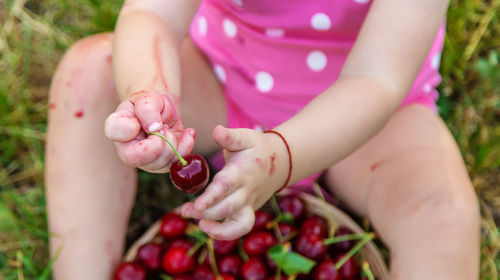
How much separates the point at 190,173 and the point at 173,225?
1.61ft

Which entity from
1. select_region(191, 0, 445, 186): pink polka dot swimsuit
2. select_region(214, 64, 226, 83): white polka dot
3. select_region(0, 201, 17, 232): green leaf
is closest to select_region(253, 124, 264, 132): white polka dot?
select_region(191, 0, 445, 186): pink polka dot swimsuit

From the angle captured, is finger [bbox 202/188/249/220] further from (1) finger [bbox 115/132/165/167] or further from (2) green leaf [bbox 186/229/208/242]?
(2) green leaf [bbox 186/229/208/242]

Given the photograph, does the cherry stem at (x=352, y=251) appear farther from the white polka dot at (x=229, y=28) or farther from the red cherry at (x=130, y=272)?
the white polka dot at (x=229, y=28)

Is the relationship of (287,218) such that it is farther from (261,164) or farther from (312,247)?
(261,164)

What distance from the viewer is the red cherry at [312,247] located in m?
0.98

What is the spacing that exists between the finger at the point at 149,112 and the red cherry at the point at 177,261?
49 centimetres

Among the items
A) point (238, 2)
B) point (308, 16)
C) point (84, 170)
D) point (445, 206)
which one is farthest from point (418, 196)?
point (84, 170)

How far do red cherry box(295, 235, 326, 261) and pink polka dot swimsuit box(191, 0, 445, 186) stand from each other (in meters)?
0.24

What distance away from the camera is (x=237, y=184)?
602 mm

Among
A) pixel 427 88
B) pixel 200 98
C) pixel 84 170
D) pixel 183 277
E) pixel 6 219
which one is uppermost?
pixel 427 88

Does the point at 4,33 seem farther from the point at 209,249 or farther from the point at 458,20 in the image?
the point at 458,20

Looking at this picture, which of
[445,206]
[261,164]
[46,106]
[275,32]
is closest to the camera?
[261,164]

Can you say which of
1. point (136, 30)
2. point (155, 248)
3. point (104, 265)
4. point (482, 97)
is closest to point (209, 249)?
point (155, 248)

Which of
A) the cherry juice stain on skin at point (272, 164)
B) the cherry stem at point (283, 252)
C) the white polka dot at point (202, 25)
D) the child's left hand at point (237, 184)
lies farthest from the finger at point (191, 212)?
the white polka dot at point (202, 25)
